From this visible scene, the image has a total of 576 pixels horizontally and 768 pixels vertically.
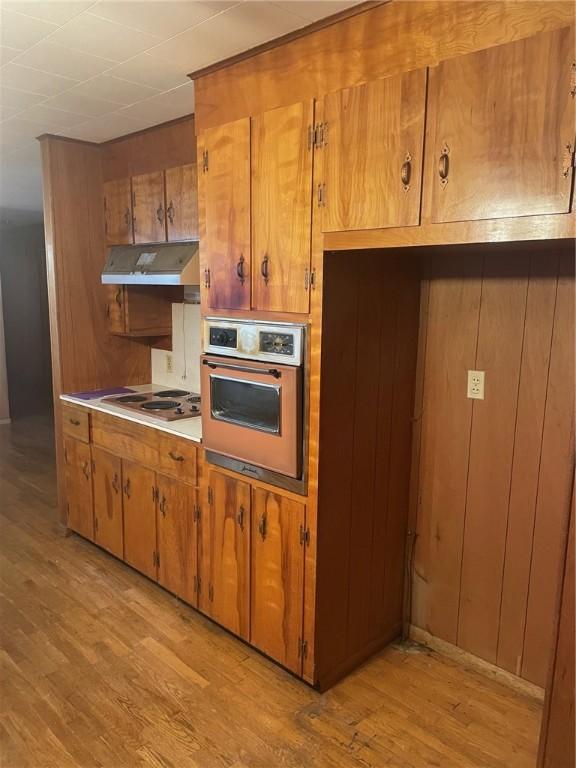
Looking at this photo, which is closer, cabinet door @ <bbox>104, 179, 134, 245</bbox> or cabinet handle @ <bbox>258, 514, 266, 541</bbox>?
cabinet handle @ <bbox>258, 514, 266, 541</bbox>

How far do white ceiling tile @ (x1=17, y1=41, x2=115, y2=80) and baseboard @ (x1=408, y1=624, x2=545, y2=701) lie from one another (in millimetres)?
2769

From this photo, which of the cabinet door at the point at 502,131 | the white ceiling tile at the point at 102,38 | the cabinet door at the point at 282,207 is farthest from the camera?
the cabinet door at the point at 282,207

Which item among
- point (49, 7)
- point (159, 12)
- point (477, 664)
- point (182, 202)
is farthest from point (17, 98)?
point (477, 664)

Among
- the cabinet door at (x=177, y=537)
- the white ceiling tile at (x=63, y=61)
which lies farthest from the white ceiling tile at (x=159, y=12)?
the cabinet door at (x=177, y=537)

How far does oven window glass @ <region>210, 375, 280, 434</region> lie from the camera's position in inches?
86.2

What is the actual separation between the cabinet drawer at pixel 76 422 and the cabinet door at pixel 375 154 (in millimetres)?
2059

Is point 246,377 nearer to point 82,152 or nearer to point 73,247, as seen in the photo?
point 73,247

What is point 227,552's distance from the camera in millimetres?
2500

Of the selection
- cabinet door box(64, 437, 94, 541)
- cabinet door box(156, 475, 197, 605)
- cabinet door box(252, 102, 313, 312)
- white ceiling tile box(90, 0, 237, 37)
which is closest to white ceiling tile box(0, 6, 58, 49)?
white ceiling tile box(90, 0, 237, 37)

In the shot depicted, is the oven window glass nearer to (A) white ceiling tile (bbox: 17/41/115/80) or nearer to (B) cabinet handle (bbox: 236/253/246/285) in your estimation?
(B) cabinet handle (bbox: 236/253/246/285)

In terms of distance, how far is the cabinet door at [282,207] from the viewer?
2.02m

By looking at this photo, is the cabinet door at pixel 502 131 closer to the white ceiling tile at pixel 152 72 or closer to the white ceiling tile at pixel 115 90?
the white ceiling tile at pixel 152 72

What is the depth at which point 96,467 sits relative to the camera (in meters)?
3.31

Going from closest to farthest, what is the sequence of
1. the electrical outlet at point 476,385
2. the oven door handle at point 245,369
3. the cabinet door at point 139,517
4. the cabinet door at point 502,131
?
1. the cabinet door at point 502,131
2. the oven door handle at point 245,369
3. the electrical outlet at point 476,385
4. the cabinet door at point 139,517
